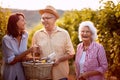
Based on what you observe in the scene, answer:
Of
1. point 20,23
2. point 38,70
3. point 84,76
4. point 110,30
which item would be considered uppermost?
point 20,23

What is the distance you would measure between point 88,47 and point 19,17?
3.54 feet

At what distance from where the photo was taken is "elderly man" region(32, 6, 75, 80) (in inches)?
222

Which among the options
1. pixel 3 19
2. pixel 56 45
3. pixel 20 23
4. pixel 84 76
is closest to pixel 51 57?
pixel 56 45

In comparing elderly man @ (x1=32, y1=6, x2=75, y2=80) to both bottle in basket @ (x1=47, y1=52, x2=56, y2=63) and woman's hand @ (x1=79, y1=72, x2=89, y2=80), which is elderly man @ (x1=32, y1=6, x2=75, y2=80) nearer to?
bottle in basket @ (x1=47, y1=52, x2=56, y2=63)

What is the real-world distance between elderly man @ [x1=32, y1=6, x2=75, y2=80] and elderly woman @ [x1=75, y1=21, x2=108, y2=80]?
0.75ft

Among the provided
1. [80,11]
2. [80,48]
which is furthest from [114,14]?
[80,11]

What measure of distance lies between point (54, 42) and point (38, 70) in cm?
67

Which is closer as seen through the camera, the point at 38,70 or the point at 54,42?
the point at 38,70

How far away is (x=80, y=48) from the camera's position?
18.8ft

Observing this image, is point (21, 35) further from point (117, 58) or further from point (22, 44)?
point (117, 58)

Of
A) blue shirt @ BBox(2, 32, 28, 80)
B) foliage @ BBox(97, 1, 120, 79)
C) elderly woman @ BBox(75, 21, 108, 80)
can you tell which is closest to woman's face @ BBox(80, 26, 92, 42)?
elderly woman @ BBox(75, 21, 108, 80)

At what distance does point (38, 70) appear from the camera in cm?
516

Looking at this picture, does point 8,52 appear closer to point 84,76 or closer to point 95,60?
point 84,76

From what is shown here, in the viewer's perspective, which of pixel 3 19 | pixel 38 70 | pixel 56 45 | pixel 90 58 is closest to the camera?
pixel 38 70
